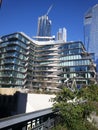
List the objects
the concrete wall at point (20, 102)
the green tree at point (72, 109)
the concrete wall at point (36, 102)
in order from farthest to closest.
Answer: the concrete wall at point (20, 102), the concrete wall at point (36, 102), the green tree at point (72, 109)

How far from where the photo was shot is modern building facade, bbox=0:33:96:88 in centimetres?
8100

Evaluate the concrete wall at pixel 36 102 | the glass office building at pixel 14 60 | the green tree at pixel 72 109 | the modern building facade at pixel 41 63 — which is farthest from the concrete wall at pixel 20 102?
the modern building facade at pixel 41 63

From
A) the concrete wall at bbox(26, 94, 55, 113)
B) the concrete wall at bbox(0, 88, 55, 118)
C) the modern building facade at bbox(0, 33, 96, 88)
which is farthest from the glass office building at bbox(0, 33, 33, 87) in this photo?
the concrete wall at bbox(26, 94, 55, 113)

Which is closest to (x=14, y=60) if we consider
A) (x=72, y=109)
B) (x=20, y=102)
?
(x=20, y=102)

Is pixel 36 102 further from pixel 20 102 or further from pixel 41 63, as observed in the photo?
pixel 41 63

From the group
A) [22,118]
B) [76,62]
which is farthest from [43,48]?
[22,118]

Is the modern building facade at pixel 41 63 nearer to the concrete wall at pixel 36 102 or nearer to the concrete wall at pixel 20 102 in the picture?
the concrete wall at pixel 20 102

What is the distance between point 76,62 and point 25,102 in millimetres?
45448

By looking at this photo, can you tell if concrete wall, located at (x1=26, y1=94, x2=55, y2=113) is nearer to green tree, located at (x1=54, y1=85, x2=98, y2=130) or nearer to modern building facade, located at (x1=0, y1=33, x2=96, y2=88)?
green tree, located at (x1=54, y1=85, x2=98, y2=130)

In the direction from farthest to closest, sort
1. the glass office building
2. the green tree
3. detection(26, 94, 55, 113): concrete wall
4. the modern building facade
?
the modern building facade < the glass office building < detection(26, 94, 55, 113): concrete wall < the green tree

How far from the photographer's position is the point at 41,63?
9838 cm

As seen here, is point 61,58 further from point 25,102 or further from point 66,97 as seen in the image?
point 66,97

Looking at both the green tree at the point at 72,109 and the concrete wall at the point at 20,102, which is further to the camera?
the concrete wall at the point at 20,102

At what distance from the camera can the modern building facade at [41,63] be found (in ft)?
266
